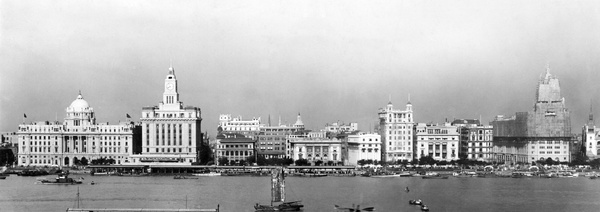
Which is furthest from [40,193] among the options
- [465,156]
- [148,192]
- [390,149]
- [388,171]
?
[465,156]

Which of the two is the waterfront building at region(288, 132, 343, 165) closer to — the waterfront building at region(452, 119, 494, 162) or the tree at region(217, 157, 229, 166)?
the tree at region(217, 157, 229, 166)

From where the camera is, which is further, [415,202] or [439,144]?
[439,144]

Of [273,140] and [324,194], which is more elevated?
[273,140]

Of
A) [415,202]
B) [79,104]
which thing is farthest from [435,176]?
[79,104]

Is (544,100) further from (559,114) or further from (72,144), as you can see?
(72,144)

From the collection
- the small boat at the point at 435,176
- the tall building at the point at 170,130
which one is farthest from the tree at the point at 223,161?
the small boat at the point at 435,176

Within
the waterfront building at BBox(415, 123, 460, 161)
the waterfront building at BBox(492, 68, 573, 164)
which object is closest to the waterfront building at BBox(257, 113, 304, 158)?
the waterfront building at BBox(415, 123, 460, 161)

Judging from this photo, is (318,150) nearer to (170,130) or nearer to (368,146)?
(368,146)

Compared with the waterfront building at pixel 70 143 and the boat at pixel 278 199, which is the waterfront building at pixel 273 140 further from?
the boat at pixel 278 199
